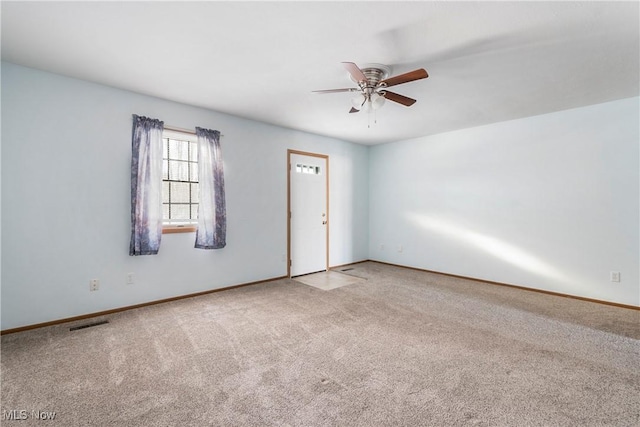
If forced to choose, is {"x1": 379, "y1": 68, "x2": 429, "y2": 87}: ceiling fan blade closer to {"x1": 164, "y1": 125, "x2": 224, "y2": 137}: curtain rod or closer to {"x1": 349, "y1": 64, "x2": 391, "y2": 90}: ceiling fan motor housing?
{"x1": 349, "y1": 64, "x2": 391, "y2": 90}: ceiling fan motor housing

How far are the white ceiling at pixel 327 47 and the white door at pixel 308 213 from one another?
5.31 feet

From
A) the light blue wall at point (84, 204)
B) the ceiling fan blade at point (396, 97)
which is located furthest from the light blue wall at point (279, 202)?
the ceiling fan blade at point (396, 97)

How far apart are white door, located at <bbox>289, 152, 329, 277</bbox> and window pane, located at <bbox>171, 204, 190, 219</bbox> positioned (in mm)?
1687

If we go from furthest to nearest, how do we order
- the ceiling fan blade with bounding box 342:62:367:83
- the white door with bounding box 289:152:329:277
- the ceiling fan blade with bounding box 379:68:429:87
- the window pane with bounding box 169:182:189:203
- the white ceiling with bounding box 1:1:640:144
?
the white door with bounding box 289:152:329:277 → the window pane with bounding box 169:182:189:203 → the ceiling fan blade with bounding box 379:68:429:87 → the ceiling fan blade with bounding box 342:62:367:83 → the white ceiling with bounding box 1:1:640:144

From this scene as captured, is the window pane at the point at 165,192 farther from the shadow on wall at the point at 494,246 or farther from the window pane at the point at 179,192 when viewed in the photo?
the shadow on wall at the point at 494,246

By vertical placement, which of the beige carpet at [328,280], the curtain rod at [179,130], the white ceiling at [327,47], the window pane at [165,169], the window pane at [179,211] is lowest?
the beige carpet at [328,280]

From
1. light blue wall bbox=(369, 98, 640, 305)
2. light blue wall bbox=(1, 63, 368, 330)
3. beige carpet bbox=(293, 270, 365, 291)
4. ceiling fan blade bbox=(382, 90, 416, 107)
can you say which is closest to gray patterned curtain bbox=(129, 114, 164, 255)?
light blue wall bbox=(1, 63, 368, 330)

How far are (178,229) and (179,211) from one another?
279 mm

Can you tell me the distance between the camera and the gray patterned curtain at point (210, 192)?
3.95 metres

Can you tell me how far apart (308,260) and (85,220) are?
3295mm

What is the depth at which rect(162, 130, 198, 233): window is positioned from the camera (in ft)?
12.7

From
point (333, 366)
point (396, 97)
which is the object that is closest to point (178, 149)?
point (396, 97)

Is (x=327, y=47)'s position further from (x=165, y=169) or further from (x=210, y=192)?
(x=165, y=169)

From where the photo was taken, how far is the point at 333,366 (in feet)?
7.47
